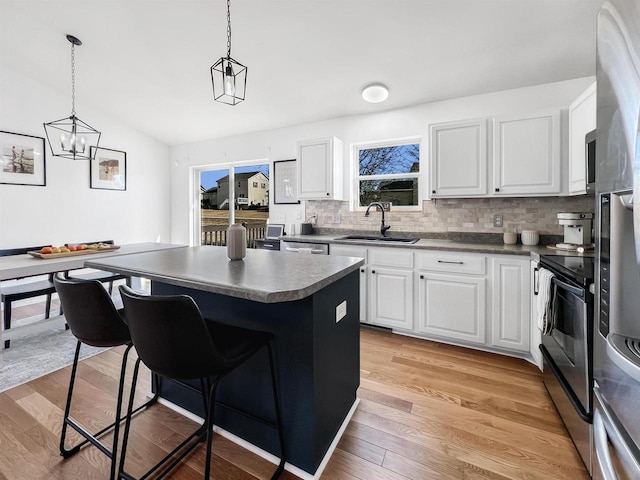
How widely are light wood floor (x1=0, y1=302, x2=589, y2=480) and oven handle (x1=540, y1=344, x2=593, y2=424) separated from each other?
0.28 m

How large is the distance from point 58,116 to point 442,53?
15.6 ft

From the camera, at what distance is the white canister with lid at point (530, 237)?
2.69m

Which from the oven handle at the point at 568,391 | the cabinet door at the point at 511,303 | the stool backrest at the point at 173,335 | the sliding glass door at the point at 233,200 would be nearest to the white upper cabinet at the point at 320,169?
the sliding glass door at the point at 233,200

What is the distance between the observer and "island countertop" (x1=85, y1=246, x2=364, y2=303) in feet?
3.64

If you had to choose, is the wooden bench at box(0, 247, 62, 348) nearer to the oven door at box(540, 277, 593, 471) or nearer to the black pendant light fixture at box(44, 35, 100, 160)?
the black pendant light fixture at box(44, 35, 100, 160)

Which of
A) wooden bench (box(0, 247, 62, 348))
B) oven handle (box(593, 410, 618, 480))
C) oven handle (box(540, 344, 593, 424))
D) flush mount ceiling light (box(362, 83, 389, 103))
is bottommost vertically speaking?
oven handle (box(540, 344, 593, 424))

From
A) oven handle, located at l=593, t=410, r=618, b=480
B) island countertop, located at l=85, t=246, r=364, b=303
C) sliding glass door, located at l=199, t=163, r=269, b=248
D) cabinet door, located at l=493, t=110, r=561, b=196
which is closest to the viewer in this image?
oven handle, located at l=593, t=410, r=618, b=480

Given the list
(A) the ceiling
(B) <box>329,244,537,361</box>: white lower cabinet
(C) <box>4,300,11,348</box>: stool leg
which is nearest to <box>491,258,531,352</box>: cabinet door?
(B) <box>329,244,537,361</box>: white lower cabinet

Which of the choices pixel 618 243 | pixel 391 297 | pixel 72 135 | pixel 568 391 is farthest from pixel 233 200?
pixel 618 243

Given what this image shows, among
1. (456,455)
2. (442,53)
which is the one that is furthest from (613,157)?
(442,53)

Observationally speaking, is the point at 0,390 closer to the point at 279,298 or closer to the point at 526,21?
the point at 279,298

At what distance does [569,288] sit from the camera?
1.52 m

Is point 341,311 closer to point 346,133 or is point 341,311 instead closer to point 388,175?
point 388,175

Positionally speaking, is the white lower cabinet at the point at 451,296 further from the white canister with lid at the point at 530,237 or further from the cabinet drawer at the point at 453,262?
the white canister with lid at the point at 530,237
